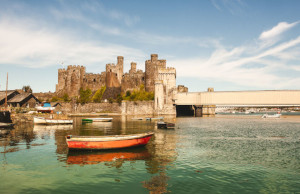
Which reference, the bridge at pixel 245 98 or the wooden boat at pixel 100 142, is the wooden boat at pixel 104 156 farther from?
the bridge at pixel 245 98

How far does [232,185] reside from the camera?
36.9 feet

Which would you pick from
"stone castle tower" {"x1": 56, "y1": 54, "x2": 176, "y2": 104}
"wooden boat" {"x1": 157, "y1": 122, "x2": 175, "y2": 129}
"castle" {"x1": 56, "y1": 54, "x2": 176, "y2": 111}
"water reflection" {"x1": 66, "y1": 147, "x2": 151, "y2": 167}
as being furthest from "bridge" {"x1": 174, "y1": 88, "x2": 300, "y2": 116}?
"water reflection" {"x1": 66, "y1": 147, "x2": 151, "y2": 167}

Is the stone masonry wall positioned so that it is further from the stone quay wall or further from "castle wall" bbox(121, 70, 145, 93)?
"castle wall" bbox(121, 70, 145, 93)

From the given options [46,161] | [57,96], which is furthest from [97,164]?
[57,96]

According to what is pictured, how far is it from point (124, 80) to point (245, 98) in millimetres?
46318

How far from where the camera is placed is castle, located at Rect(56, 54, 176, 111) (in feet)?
278

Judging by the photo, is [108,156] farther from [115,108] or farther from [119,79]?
[119,79]

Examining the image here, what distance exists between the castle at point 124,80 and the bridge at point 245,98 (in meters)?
6.11

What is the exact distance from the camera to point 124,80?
307ft

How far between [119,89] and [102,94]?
281 inches

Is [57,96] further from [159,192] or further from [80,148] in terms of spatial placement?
[159,192]

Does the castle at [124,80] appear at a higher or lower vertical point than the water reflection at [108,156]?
higher

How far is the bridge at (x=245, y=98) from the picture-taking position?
→ 242 ft

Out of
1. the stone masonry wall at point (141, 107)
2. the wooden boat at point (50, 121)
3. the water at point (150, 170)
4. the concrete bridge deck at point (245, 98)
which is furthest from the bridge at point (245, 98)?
the water at point (150, 170)
